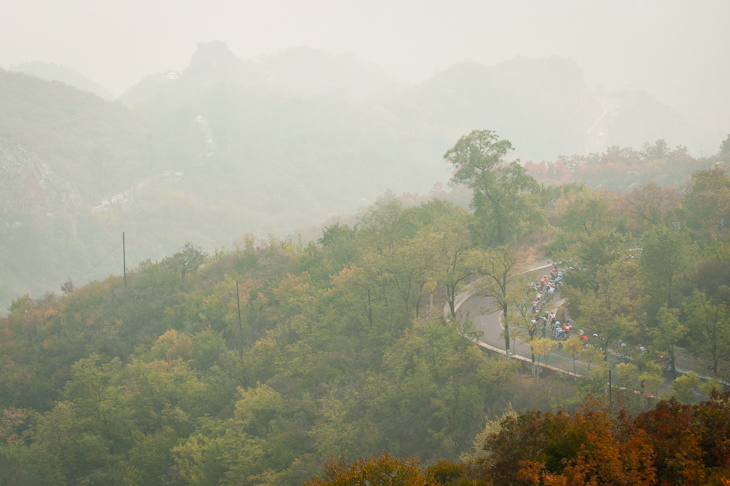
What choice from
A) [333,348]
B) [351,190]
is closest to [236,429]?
[333,348]

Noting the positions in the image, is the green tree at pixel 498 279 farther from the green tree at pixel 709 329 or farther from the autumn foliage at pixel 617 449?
the autumn foliage at pixel 617 449

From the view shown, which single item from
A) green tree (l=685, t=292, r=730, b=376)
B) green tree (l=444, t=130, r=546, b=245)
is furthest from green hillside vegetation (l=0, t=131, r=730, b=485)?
A: green tree (l=444, t=130, r=546, b=245)

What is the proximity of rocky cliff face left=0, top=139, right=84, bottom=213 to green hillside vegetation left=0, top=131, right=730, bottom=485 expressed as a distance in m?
93.2

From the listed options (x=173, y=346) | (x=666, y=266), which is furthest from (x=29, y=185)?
(x=666, y=266)

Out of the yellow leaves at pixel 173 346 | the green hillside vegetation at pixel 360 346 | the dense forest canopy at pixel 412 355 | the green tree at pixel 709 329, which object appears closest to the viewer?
the dense forest canopy at pixel 412 355

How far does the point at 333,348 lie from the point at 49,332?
131ft

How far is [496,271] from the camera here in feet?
123

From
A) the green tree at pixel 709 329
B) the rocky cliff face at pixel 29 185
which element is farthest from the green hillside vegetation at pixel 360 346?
the rocky cliff face at pixel 29 185

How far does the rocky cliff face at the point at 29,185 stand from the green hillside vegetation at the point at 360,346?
306 feet

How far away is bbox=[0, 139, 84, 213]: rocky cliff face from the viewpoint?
143250mm

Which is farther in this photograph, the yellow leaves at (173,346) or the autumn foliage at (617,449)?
the yellow leaves at (173,346)

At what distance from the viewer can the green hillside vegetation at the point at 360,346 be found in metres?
33.2

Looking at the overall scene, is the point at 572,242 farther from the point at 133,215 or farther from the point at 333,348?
the point at 133,215

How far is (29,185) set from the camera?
14750cm
